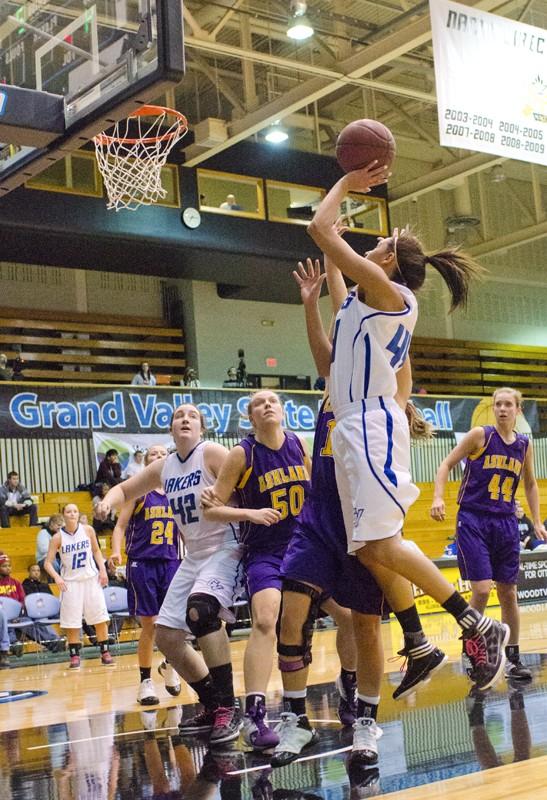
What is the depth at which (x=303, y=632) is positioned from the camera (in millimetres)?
4449

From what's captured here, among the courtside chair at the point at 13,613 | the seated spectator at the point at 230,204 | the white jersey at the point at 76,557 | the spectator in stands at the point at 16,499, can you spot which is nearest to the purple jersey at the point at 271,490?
the white jersey at the point at 76,557

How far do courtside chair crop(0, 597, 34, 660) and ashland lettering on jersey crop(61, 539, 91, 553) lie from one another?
996 millimetres

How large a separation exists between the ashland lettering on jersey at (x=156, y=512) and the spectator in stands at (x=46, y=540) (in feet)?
17.5

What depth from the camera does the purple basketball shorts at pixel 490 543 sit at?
22.6 feet

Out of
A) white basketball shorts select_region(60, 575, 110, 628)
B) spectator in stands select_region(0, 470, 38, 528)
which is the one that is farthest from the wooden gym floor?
spectator in stands select_region(0, 470, 38, 528)

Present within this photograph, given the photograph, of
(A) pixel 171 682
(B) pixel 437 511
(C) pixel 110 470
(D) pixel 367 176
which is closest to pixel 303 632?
(D) pixel 367 176

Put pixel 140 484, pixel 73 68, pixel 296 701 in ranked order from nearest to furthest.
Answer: pixel 296 701, pixel 73 68, pixel 140 484

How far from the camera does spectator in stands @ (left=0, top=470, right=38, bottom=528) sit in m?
14.5

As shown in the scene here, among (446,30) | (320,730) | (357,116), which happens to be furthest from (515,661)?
(357,116)

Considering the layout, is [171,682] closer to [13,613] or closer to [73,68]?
[73,68]

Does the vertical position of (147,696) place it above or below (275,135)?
below

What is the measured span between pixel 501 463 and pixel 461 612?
120 inches

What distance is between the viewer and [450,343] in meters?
25.0

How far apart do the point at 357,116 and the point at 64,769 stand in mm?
18819
